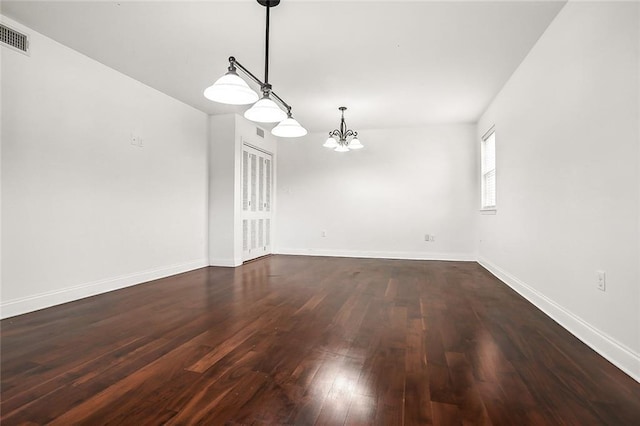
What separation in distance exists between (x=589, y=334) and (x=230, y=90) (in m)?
2.80

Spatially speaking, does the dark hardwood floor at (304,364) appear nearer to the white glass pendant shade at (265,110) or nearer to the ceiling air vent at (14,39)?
the white glass pendant shade at (265,110)

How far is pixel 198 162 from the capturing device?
16.7 ft

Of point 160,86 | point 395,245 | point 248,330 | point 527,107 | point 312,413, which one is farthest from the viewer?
Answer: point 395,245

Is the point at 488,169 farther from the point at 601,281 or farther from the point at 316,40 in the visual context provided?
the point at 316,40

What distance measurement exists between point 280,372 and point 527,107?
341cm

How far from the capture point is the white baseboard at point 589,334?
5.65 ft

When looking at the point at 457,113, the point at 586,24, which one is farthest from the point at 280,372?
the point at 457,113

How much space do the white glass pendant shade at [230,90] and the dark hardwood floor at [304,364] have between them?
160cm

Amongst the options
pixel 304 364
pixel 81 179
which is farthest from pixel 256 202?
pixel 304 364

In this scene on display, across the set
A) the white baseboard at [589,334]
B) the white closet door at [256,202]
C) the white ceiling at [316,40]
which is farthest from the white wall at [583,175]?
the white closet door at [256,202]

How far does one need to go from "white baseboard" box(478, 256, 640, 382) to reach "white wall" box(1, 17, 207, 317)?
14.1ft

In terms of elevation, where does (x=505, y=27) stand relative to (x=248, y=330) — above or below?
above

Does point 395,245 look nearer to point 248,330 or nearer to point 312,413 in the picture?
point 248,330

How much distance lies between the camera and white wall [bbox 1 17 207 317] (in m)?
2.75
